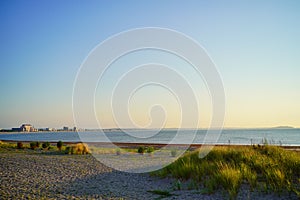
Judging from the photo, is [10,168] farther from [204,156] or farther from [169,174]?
[204,156]

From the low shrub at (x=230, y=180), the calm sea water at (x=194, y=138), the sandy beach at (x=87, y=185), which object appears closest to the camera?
the sandy beach at (x=87, y=185)

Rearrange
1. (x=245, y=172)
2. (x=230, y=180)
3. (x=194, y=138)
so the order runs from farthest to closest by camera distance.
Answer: (x=194, y=138) → (x=245, y=172) → (x=230, y=180)

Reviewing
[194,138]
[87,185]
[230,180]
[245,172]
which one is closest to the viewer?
[230,180]

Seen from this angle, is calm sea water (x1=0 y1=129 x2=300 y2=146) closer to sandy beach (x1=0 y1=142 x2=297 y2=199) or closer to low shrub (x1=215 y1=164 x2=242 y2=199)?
sandy beach (x1=0 y1=142 x2=297 y2=199)

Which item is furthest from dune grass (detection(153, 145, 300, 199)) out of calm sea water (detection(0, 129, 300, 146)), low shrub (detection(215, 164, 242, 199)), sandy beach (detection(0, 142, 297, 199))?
calm sea water (detection(0, 129, 300, 146))

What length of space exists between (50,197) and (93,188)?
1782mm

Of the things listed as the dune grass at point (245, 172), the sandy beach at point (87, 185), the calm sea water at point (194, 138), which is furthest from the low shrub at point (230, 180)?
the calm sea water at point (194, 138)

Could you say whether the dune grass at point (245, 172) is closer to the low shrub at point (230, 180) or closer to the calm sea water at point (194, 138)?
the low shrub at point (230, 180)

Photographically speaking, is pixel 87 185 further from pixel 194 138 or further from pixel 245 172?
pixel 194 138

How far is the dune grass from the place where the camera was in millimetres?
8155

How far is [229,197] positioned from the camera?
7793 millimetres

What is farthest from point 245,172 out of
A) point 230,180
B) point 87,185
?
point 87,185

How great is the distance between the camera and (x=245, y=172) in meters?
9.12

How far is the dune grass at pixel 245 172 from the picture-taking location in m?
8.16
